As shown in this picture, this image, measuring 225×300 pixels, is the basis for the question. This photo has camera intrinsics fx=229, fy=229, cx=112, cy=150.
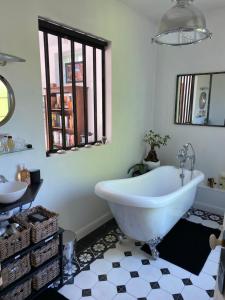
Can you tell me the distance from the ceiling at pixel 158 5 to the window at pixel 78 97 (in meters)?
0.64

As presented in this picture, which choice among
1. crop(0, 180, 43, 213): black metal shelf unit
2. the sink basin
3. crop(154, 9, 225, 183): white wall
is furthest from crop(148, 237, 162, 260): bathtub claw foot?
crop(154, 9, 225, 183): white wall

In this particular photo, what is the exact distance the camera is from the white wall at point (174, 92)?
119 inches

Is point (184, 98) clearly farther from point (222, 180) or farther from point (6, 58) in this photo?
point (6, 58)

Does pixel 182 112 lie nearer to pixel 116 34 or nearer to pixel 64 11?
pixel 116 34

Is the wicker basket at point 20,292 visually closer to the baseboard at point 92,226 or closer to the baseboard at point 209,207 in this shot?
Result: the baseboard at point 92,226

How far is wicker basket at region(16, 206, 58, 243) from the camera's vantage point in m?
1.73

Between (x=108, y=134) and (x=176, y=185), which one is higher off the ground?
(x=108, y=134)

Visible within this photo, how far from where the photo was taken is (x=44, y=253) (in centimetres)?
181

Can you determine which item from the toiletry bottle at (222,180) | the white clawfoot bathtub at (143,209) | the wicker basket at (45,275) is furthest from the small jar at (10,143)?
the toiletry bottle at (222,180)

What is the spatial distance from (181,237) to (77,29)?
2587mm

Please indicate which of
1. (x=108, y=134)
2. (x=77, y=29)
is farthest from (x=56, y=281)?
(x=77, y=29)

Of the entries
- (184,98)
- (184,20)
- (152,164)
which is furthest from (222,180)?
(184,20)

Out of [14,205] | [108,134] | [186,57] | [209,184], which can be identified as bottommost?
[209,184]

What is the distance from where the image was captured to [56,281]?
2002 mm
